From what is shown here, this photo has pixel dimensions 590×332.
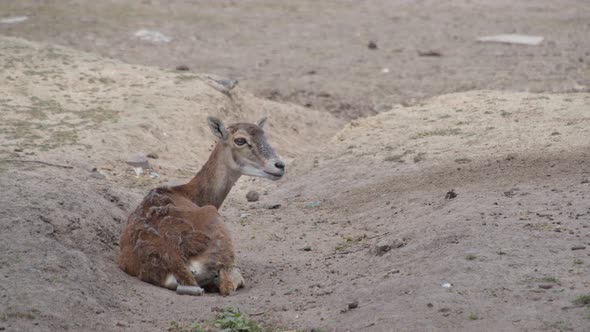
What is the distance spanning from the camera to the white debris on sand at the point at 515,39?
57.1ft

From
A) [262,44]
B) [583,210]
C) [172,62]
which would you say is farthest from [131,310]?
[262,44]

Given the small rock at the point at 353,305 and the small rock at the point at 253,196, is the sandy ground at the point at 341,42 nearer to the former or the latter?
the small rock at the point at 253,196

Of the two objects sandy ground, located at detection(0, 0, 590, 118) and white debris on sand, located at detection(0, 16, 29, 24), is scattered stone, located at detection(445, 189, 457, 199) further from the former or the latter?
white debris on sand, located at detection(0, 16, 29, 24)

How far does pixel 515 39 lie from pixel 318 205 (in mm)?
9253

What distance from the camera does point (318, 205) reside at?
963 cm

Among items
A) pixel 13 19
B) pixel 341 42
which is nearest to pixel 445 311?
pixel 341 42

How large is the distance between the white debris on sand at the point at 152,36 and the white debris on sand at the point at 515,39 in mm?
5798

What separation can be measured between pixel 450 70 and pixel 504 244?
375 inches

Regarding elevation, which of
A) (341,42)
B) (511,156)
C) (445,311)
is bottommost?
(341,42)

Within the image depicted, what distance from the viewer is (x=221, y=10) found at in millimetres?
20328

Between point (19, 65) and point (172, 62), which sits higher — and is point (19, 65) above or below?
above

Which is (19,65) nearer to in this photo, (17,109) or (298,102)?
(17,109)

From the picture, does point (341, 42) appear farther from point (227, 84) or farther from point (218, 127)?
point (218, 127)

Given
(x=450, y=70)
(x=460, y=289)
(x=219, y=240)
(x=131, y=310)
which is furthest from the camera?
(x=450, y=70)
